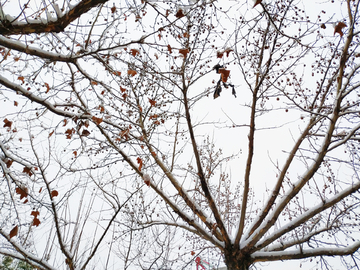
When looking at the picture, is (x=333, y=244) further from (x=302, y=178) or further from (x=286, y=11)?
(x=286, y=11)

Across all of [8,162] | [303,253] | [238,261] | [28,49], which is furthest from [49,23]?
[303,253]

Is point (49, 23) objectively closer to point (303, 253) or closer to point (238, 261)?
point (238, 261)

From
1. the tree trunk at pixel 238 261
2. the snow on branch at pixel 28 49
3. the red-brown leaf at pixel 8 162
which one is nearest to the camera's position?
the snow on branch at pixel 28 49

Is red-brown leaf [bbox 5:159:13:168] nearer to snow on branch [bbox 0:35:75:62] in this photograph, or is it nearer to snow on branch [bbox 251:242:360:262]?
snow on branch [bbox 0:35:75:62]

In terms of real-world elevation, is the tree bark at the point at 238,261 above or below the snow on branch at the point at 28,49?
below

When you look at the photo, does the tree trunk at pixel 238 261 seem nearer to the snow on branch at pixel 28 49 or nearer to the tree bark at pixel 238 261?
the tree bark at pixel 238 261

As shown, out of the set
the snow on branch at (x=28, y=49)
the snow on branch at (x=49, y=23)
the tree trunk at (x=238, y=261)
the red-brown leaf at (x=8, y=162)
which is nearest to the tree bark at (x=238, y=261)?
the tree trunk at (x=238, y=261)

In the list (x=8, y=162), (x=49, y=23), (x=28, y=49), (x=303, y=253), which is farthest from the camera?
(x=303, y=253)

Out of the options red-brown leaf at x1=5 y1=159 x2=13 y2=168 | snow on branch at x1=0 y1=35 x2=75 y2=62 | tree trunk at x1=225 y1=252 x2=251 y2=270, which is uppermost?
snow on branch at x1=0 y1=35 x2=75 y2=62

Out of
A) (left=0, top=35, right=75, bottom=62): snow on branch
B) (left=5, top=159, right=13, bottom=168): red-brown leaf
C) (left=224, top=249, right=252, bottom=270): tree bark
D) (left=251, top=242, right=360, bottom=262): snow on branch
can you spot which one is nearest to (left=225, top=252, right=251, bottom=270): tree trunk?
(left=224, top=249, right=252, bottom=270): tree bark

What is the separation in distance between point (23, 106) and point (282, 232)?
5391 mm

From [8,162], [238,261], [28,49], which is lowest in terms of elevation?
[238,261]

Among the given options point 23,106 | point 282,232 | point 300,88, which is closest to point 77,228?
point 23,106

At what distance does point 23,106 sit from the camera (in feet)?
12.4
